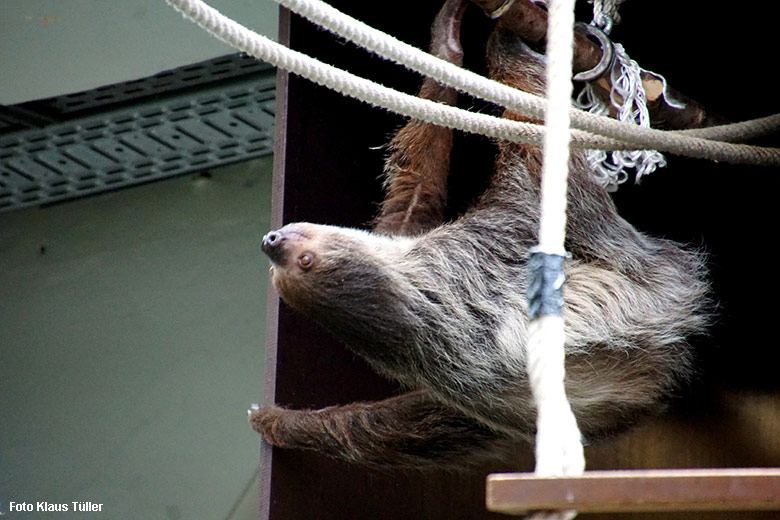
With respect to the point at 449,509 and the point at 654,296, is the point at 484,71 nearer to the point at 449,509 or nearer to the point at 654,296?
the point at 654,296

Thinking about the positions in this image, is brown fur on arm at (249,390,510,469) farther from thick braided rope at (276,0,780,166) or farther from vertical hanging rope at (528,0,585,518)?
vertical hanging rope at (528,0,585,518)

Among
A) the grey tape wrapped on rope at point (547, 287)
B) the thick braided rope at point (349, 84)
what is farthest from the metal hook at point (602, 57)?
the grey tape wrapped on rope at point (547, 287)

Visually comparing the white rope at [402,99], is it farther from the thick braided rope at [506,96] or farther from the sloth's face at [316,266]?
the sloth's face at [316,266]

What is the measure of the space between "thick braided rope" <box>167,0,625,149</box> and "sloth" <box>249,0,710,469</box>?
0.36m

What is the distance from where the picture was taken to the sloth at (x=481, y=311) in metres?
2.19

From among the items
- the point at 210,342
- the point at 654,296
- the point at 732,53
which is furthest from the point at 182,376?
the point at 732,53

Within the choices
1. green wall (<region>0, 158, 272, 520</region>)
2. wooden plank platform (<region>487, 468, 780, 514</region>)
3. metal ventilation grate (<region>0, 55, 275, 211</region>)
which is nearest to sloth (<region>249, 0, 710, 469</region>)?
green wall (<region>0, 158, 272, 520</region>)

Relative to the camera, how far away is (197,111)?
10.7ft

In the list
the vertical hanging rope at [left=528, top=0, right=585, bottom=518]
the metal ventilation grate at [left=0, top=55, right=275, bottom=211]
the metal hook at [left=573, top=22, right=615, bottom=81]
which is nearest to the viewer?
the vertical hanging rope at [left=528, top=0, right=585, bottom=518]

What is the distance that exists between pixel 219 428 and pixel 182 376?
0.22 m

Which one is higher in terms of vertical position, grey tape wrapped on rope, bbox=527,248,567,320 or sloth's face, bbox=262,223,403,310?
sloth's face, bbox=262,223,403,310

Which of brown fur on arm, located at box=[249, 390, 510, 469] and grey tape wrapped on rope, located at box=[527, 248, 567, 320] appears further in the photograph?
brown fur on arm, located at box=[249, 390, 510, 469]

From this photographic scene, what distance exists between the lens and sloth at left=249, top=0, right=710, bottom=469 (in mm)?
2188

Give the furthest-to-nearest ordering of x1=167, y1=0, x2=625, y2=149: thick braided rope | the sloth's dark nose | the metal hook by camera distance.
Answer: the metal hook, the sloth's dark nose, x1=167, y1=0, x2=625, y2=149: thick braided rope
